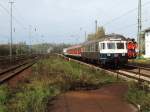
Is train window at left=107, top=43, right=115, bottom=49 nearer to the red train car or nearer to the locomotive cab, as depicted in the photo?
the locomotive cab

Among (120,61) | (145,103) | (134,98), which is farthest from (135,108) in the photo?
(120,61)

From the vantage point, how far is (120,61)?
107 feet

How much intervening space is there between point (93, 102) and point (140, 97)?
63.7 inches

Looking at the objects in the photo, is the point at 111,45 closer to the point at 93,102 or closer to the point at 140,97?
the point at 140,97

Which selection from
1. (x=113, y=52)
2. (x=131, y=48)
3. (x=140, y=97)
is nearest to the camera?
(x=140, y=97)

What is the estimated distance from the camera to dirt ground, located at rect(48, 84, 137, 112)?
11844mm

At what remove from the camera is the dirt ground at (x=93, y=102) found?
38.9ft

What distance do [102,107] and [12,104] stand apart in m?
2.94

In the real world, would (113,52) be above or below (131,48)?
below

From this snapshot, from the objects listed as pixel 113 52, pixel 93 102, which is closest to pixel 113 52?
pixel 113 52

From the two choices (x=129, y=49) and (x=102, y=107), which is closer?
(x=102, y=107)

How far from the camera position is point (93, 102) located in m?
13.2

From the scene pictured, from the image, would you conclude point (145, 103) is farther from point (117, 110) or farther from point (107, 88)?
point (107, 88)

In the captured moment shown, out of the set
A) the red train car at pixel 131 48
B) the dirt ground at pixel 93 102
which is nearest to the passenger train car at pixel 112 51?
the red train car at pixel 131 48
